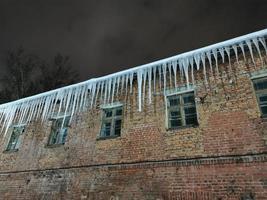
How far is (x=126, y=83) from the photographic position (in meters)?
7.78

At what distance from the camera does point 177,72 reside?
7211 millimetres

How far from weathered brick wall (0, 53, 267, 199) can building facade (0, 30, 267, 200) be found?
0.07 feet

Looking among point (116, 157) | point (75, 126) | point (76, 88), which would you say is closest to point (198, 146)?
A: point (116, 157)

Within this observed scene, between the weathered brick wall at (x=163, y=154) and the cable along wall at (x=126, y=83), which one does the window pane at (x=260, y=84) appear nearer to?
the weathered brick wall at (x=163, y=154)

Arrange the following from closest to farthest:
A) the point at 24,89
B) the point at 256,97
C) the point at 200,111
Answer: the point at 256,97, the point at 200,111, the point at 24,89

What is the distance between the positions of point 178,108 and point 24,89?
1498 centimetres

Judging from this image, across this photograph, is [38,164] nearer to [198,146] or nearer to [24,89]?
[198,146]

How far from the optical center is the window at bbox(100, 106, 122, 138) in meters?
7.48

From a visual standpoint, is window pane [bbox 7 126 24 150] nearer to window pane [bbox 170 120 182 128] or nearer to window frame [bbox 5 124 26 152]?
window frame [bbox 5 124 26 152]

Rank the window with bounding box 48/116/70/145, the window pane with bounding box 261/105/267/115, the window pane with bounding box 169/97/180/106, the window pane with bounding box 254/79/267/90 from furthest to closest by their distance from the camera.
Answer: the window with bounding box 48/116/70/145, the window pane with bounding box 169/97/180/106, the window pane with bounding box 254/79/267/90, the window pane with bounding box 261/105/267/115

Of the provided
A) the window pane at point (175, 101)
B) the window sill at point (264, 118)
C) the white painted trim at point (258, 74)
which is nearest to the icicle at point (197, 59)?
the window pane at point (175, 101)

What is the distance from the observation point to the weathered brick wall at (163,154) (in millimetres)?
5215

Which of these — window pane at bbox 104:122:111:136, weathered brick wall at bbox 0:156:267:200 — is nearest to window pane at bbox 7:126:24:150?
weathered brick wall at bbox 0:156:267:200

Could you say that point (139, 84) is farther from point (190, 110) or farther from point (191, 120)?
point (191, 120)
